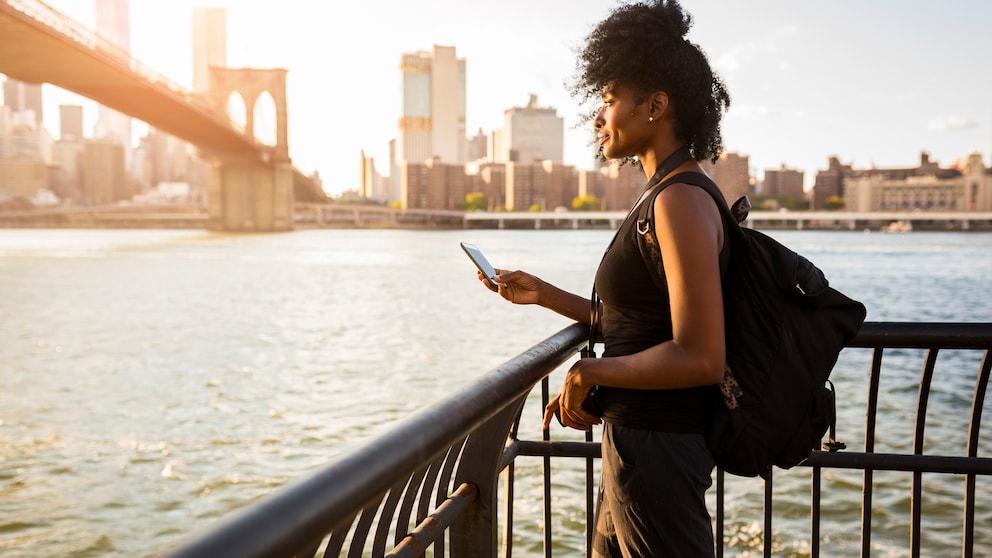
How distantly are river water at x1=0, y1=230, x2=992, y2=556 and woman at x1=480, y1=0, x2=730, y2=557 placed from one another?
1.82 ft

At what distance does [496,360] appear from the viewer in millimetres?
16531

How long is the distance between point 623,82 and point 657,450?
2.32 ft

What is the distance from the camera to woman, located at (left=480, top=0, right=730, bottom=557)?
151 centimetres

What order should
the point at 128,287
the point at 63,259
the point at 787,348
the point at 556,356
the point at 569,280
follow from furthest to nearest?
the point at 63,259 < the point at 569,280 < the point at 128,287 < the point at 556,356 < the point at 787,348

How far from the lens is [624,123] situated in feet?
5.79

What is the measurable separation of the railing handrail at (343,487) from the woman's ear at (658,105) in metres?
0.66

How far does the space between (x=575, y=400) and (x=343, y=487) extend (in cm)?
85

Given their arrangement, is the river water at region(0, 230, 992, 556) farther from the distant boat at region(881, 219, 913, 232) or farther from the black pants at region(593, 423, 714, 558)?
the distant boat at region(881, 219, 913, 232)

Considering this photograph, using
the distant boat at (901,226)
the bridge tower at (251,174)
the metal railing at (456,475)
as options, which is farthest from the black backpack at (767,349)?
the distant boat at (901,226)

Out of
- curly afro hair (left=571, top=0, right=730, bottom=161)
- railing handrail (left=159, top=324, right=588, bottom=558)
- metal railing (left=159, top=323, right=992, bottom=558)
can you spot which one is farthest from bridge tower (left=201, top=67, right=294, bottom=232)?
railing handrail (left=159, top=324, right=588, bottom=558)

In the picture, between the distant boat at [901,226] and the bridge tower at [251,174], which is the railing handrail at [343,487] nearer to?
the bridge tower at [251,174]

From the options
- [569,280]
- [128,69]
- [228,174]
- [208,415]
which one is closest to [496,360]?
[208,415]

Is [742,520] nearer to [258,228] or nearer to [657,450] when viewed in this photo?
[657,450]

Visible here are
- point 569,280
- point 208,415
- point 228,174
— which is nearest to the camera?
point 208,415
